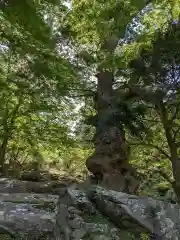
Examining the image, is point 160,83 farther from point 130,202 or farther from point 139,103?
point 130,202

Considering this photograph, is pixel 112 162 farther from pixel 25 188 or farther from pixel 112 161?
pixel 25 188

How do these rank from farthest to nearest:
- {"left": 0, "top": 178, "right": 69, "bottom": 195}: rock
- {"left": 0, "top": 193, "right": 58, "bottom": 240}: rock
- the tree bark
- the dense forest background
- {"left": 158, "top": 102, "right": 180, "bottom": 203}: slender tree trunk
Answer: the tree bark
{"left": 158, "top": 102, "right": 180, "bottom": 203}: slender tree trunk
{"left": 0, "top": 178, "right": 69, "bottom": 195}: rock
the dense forest background
{"left": 0, "top": 193, "right": 58, "bottom": 240}: rock

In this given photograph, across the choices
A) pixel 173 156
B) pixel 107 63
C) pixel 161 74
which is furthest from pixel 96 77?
pixel 173 156

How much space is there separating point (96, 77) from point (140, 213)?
4113 millimetres

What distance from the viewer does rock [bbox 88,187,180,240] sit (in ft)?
11.4

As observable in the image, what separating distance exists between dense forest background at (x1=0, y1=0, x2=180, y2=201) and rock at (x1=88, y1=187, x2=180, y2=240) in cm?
163

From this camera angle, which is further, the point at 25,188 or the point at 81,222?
the point at 25,188

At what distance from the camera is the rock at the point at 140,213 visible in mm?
3463

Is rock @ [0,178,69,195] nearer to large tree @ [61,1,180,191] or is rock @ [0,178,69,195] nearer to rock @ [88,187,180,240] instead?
large tree @ [61,1,180,191]

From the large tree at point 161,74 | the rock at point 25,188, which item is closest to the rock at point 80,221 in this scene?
the rock at point 25,188

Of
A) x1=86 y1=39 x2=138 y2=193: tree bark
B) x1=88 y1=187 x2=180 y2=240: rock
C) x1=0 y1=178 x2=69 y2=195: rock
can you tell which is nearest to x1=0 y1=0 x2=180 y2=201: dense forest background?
x1=86 y1=39 x2=138 y2=193: tree bark

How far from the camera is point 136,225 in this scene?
3494 mm

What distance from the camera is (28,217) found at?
287cm

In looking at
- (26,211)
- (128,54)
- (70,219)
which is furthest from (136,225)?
(128,54)
